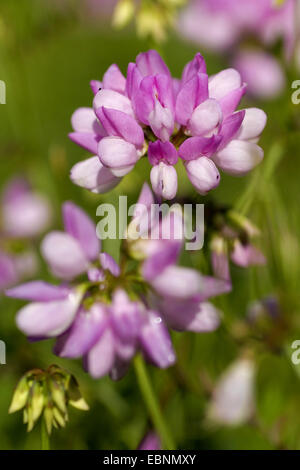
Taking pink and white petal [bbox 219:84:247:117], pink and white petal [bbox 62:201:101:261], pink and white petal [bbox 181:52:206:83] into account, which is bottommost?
pink and white petal [bbox 62:201:101:261]

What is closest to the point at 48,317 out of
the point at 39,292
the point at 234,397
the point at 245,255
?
the point at 39,292

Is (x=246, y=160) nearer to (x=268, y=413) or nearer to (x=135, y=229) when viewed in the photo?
(x=135, y=229)

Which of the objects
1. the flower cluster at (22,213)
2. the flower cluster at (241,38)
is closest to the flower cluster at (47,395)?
the flower cluster at (22,213)

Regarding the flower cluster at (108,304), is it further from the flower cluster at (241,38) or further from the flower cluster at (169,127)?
the flower cluster at (241,38)

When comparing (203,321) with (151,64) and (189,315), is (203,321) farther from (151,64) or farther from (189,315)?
(151,64)

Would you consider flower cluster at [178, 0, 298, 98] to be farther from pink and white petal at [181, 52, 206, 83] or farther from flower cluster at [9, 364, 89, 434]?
flower cluster at [9, 364, 89, 434]

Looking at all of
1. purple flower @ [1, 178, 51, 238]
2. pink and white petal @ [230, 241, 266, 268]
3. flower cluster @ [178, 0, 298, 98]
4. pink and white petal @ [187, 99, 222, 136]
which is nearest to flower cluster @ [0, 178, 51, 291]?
purple flower @ [1, 178, 51, 238]

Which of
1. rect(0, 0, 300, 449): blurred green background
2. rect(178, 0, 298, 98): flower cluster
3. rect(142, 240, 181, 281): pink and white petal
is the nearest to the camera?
rect(142, 240, 181, 281): pink and white petal
